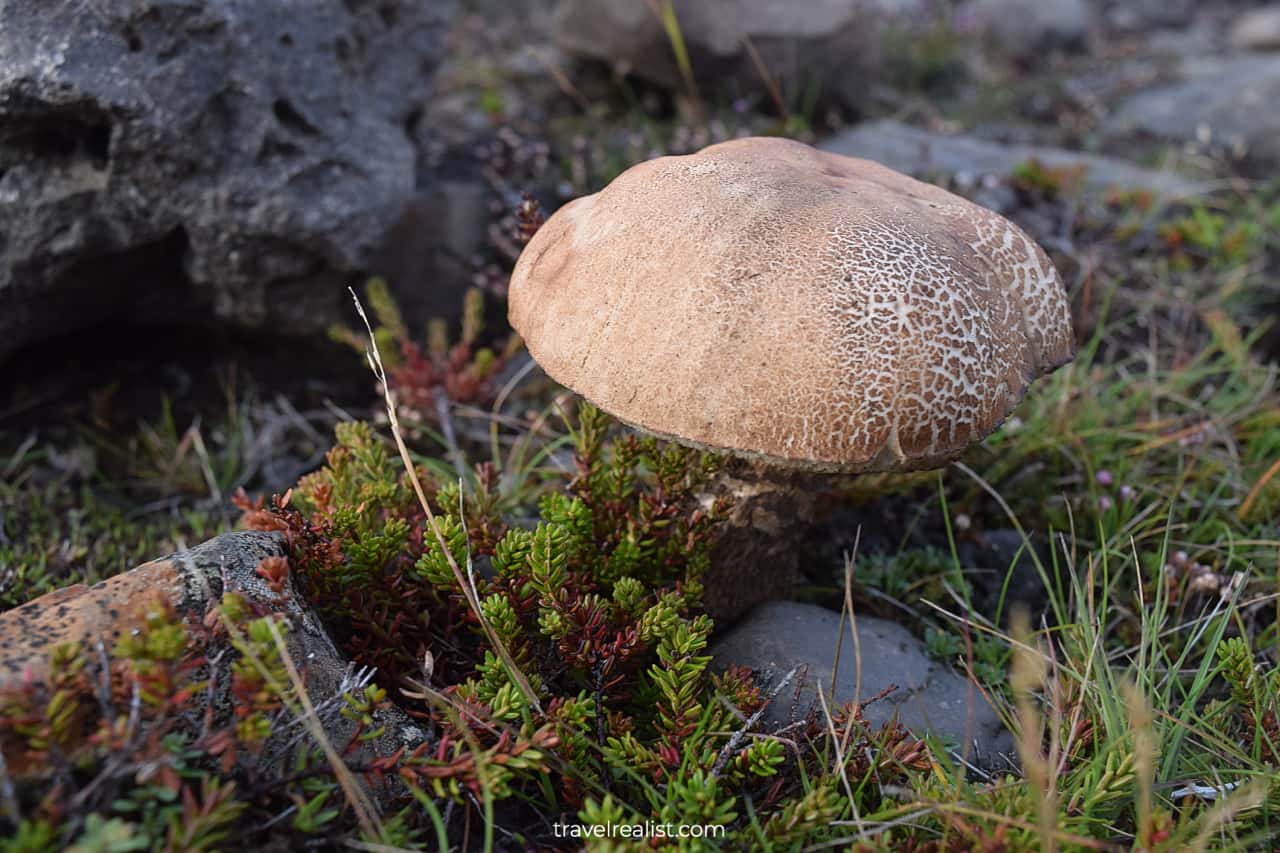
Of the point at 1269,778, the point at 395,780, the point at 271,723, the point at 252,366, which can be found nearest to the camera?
the point at 271,723

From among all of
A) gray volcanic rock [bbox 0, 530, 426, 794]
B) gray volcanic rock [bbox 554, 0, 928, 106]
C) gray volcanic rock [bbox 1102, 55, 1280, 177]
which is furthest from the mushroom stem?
gray volcanic rock [bbox 1102, 55, 1280, 177]

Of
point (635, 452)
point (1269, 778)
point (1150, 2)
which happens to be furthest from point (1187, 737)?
point (1150, 2)

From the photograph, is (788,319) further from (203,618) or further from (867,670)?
(203,618)

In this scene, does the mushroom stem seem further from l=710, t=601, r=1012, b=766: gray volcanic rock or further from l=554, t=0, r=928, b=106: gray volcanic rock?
l=554, t=0, r=928, b=106: gray volcanic rock

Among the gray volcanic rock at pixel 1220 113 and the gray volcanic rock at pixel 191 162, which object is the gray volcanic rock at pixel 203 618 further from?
the gray volcanic rock at pixel 1220 113

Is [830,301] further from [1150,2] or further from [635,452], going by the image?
[1150,2]

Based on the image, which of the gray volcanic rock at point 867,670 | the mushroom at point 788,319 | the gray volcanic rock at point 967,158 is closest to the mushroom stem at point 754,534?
the gray volcanic rock at point 867,670

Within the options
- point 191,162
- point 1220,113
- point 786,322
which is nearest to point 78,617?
point 786,322
